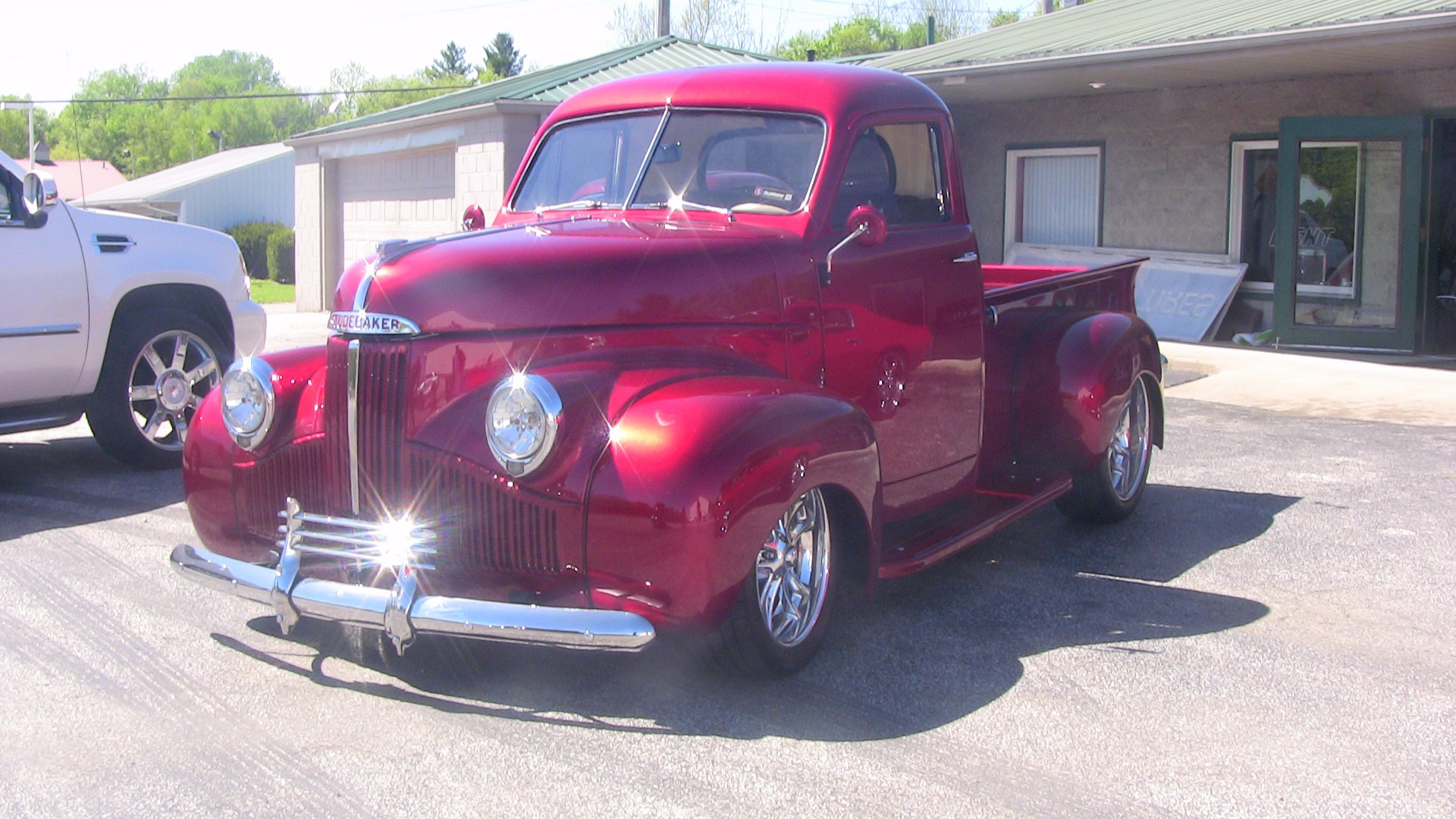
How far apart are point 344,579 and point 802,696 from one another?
1430 millimetres

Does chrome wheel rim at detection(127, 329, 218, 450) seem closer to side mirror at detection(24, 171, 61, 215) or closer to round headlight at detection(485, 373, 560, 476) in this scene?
side mirror at detection(24, 171, 61, 215)

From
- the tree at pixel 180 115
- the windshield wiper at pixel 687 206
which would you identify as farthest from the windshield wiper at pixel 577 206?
the tree at pixel 180 115

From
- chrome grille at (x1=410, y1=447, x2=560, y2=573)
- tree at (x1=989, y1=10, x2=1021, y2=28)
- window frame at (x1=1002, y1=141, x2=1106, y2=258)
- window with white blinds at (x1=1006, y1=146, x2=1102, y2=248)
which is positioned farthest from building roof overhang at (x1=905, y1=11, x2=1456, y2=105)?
tree at (x1=989, y1=10, x2=1021, y2=28)

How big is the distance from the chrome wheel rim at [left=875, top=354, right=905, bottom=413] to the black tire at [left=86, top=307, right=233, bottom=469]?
15.2 feet

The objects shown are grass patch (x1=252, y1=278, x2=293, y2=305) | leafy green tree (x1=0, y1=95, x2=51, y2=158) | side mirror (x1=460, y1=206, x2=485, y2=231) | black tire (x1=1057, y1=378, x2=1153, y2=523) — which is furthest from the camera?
leafy green tree (x1=0, y1=95, x2=51, y2=158)

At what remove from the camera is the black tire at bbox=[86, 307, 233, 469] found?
768 cm

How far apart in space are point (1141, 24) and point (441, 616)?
12.9 metres

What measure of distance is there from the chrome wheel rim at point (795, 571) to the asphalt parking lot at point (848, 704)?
0.61ft

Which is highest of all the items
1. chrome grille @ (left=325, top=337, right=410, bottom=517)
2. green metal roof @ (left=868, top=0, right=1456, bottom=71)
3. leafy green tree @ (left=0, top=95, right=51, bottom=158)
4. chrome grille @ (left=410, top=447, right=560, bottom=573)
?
leafy green tree @ (left=0, top=95, right=51, bottom=158)

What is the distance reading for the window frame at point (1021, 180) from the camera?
52.2ft

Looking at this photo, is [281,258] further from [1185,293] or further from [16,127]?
[1185,293]

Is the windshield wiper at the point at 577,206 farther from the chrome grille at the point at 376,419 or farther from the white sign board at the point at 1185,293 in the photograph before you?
A: the white sign board at the point at 1185,293

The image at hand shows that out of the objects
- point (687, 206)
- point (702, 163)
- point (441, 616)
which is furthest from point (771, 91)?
point (441, 616)

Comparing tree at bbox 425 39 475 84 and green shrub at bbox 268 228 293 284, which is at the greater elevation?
tree at bbox 425 39 475 84
